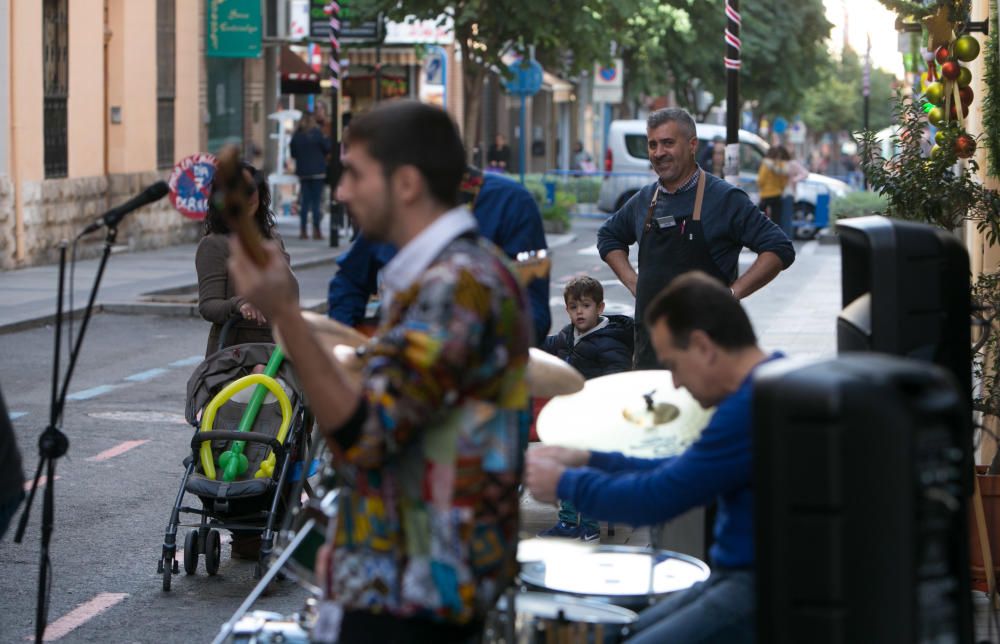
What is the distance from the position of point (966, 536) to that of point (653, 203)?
14.0 feet

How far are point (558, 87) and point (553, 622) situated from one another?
5310 cm

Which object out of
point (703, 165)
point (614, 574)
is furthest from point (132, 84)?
point (614, 574)

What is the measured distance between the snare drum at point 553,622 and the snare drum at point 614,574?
6.0 inches

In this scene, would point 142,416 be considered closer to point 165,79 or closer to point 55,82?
point 55,82

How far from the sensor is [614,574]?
434 centimetres

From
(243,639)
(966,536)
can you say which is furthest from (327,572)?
(966,536)

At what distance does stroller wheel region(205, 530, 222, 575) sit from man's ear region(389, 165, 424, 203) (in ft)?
13.9

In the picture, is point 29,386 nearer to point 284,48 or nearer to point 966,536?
point 966,536

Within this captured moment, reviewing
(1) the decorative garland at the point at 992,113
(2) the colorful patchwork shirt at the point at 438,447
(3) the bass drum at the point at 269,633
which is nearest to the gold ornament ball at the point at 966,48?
(1) the decorative garland at the point at 992,113

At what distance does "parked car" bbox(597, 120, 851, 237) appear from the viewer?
31.9 metres

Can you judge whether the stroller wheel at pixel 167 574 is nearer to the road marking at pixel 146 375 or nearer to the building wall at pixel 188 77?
the road marking at pixel 146 375

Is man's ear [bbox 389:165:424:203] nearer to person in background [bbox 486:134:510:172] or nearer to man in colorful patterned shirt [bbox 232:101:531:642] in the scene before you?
man in colorful patterned shirt [bbox 232:101:531:642]

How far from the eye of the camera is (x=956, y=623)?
349 cm

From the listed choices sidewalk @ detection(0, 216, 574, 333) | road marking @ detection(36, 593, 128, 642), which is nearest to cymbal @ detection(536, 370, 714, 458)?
road marking @ detection(36, 593, 128, 642)
